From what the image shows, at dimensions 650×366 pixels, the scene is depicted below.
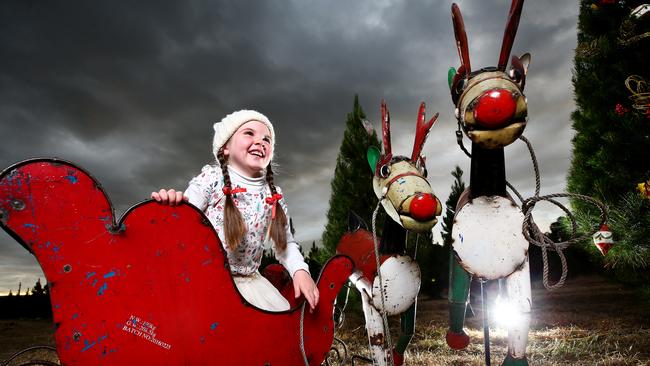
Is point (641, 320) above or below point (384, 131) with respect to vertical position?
below

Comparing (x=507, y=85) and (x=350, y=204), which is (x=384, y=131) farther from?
(x=350, y=204)

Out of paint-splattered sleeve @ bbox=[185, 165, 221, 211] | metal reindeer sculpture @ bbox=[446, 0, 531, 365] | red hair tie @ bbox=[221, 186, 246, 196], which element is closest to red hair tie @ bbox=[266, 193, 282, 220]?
red hair tie @ bbox=[221, 186, 246, 196]

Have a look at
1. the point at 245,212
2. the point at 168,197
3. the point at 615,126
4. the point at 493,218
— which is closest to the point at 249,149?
the point at 245,212

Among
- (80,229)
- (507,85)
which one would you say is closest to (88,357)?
(80,229)

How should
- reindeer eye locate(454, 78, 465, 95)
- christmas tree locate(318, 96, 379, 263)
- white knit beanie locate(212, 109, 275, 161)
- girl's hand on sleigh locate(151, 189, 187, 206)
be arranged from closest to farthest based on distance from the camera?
girl's hand on sleigh locate(151, 189, 187, 206) → reindeer eye locate(454, 78, 465, 95) → white knit beanie locate(212, 109, 275, 161) → christmas tree locate(318, 96, 379, 263)

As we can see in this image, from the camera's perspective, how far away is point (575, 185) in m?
3.86

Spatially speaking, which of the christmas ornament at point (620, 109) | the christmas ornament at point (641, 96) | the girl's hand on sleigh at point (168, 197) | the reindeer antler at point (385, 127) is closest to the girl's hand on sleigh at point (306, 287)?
the girl's hand on sleigh at point (168, 197)

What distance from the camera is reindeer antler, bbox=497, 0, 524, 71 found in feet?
4.01

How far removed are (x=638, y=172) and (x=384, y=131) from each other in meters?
2.69

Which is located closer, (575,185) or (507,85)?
(507,85)

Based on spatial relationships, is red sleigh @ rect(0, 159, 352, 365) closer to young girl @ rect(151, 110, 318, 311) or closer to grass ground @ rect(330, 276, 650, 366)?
young girl @ rect(151, 110, 318, 311)

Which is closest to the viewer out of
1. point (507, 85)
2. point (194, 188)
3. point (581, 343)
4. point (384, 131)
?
point (507, 85)

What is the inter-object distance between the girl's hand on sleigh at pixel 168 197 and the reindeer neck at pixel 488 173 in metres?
1.00

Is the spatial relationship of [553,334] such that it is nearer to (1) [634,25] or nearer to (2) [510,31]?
(1) [634,25]
